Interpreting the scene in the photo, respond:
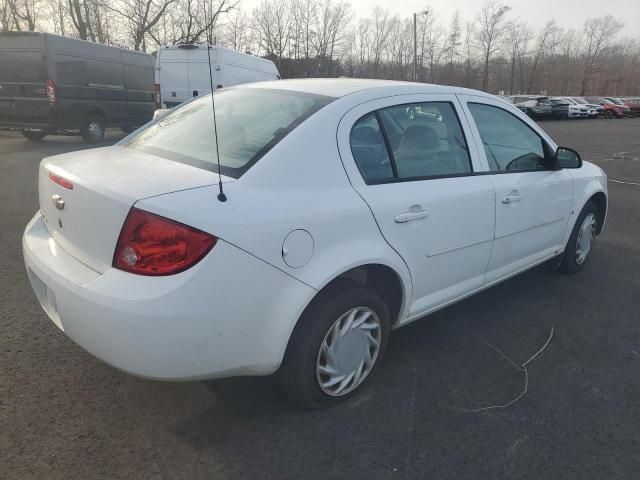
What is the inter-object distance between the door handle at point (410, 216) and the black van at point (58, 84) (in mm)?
11237

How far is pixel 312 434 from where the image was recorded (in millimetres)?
2305

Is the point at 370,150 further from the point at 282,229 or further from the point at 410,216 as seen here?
the point at 282,229

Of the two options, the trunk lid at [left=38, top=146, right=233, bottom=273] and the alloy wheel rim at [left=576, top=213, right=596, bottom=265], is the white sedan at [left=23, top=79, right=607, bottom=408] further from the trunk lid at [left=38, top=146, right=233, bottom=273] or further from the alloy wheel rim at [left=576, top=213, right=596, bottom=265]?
the alloy wheel rim at [left=576, top=213, right=596, bottom=265]

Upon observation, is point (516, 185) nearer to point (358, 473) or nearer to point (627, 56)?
point (358, 473)

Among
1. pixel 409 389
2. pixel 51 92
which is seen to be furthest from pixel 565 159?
pixel 51 92

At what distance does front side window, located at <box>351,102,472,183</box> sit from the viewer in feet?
8.32

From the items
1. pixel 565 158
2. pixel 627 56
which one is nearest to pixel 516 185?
pixel 565 158

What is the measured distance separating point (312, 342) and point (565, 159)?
2.65 m

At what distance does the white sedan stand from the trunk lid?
0.03ft

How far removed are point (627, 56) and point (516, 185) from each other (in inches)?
3726

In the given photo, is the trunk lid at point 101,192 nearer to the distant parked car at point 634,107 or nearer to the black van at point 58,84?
the black van at point 58,84

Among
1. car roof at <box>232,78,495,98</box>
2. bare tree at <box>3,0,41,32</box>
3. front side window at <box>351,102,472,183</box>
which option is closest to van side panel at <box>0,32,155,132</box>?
car roof at <box>232,78,495,98</box>

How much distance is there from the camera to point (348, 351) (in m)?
2.48

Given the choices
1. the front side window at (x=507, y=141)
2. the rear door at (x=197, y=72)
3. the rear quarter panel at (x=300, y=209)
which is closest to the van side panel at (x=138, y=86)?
the rear door at (x=197, y=72)
